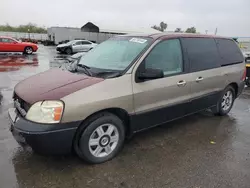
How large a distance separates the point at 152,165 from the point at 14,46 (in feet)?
66.0

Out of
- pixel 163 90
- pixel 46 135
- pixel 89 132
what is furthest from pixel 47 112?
pixel 163 90

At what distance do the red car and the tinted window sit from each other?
19.1 meters

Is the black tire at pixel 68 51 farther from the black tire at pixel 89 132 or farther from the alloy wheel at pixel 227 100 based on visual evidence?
the black tire at pixel 89 132

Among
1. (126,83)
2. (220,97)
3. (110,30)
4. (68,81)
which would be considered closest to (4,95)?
(68,81)

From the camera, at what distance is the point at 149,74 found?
327 centimetres

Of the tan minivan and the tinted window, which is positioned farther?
the tinted window

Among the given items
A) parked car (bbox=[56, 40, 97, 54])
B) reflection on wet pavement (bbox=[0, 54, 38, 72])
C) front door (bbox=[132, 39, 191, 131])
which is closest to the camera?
front door (bbox=[132, 39, 191, 131])

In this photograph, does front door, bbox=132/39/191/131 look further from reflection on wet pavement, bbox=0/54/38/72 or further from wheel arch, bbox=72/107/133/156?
reflection on wet pavement, bbox=0/54/38/72

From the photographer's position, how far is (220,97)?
193 inches

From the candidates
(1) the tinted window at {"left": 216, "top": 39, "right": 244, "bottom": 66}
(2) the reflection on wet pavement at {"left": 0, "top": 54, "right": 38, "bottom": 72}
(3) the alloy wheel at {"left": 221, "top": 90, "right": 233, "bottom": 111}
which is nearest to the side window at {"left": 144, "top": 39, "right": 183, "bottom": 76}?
(1) the tinted window at {"left": 216, "top": 39, "right": 244, "bottom": 66}

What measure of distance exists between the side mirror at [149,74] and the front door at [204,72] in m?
1.03

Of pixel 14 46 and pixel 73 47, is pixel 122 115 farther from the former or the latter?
pixel 73 47

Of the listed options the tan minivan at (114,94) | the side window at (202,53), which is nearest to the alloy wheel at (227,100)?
the tan minivan at (114,94)

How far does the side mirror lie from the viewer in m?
3.25
